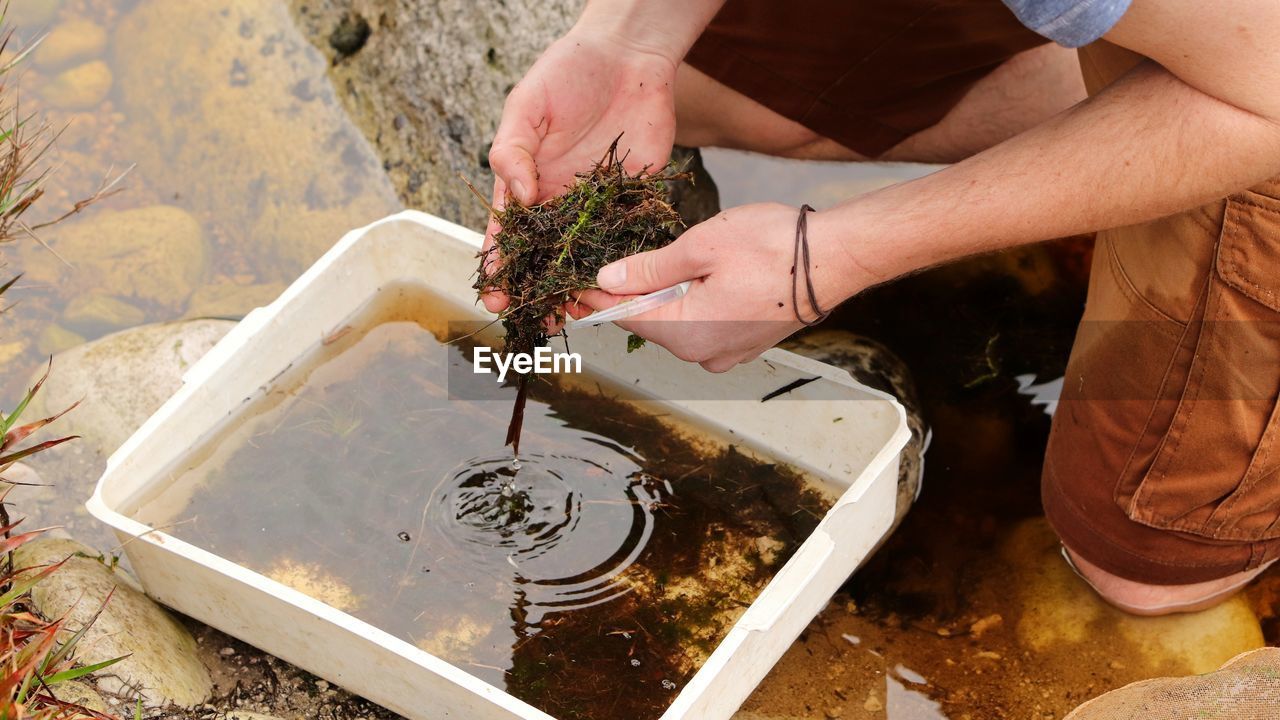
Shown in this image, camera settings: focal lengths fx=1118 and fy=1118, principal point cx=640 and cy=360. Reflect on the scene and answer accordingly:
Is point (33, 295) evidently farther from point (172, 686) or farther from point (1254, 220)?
point (1254, 220)

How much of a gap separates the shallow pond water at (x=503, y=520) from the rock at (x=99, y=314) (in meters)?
1.04

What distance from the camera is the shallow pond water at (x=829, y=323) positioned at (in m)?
2.68

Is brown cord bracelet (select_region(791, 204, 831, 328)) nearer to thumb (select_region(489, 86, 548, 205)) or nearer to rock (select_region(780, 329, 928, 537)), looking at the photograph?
thumb (select_region(489, 86, 548, 205))

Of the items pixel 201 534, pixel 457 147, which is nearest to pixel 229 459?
pixel 201 534

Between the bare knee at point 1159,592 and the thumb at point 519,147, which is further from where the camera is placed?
the bare knee at point 1159,592

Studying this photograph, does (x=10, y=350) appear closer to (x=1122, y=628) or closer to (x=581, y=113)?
(x=581, y=113)

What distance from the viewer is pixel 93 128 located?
4.16 m

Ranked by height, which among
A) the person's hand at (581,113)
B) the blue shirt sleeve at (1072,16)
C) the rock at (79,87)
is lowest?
the rock at (79,87)

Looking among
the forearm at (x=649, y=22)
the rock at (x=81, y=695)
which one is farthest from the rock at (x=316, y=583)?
the forearm at (x=649, y=22)

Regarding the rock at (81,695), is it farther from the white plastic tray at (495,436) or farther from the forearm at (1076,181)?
the forearm at (1076,181)

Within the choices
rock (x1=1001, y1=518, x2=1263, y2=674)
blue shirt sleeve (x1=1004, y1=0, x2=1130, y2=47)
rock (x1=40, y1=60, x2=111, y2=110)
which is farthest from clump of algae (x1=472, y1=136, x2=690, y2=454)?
rock (x1=40, y1=60, x2=111, y2=110)

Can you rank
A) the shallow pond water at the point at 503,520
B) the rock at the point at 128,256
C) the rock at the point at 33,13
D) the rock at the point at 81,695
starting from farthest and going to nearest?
the rock at the point at 33,13 < the rock at the point at 128,256 < the shallow pond water at the point at 503,520 < the rock at the point at 81,695

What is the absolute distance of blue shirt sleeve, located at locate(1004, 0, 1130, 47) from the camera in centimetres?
168

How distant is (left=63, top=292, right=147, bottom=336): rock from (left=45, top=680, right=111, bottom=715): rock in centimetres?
167
